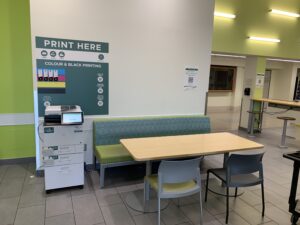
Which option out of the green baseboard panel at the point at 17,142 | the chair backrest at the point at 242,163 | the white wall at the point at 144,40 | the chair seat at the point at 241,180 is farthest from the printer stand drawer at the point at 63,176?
the chair backrest at the point at 242,163

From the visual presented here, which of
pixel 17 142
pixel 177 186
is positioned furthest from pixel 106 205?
pixel 17 142

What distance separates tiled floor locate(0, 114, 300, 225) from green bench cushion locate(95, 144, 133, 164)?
41cm

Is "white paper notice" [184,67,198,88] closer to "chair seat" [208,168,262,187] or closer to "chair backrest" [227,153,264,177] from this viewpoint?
"chair seat" [208,168,262,187]

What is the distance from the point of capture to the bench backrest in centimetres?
368

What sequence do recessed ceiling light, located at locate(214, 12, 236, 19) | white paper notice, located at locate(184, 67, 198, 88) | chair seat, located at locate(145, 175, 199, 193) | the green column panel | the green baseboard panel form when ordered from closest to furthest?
1. chair seat, located at locate(145, 175, 199, 193)
2. the green column panel
3. the green baseboard panel
4. white paper notice, located at locate(184, 67, 198, 88)
5. recessed ceiling light, located at locate(214, 12, 236, 19)

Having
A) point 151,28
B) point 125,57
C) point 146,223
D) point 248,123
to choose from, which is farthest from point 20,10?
point 248,123

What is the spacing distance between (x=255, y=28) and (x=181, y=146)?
5.63 meters

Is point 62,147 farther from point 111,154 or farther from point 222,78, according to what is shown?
point 222,78

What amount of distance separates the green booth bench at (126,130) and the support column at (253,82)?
344 cm

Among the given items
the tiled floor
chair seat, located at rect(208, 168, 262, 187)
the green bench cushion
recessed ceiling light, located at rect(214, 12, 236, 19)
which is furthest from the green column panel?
recessed ceiling light, located at rect(214, 12, 236, 19)

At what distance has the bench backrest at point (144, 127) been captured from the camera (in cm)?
368

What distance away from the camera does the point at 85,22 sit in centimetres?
352

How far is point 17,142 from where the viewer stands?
157 inches

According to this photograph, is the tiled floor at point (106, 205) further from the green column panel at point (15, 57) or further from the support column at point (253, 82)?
the support column at point (253, 82)
